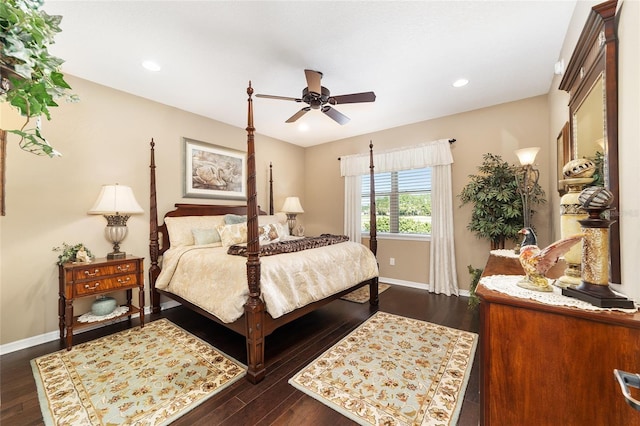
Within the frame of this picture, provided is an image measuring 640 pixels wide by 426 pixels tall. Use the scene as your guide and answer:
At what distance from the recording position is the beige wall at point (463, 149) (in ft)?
10.8

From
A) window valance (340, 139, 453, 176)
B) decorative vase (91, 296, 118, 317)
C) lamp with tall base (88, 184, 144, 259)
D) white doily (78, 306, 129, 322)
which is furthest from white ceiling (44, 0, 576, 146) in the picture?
white doily (78, 306, 129, 322)

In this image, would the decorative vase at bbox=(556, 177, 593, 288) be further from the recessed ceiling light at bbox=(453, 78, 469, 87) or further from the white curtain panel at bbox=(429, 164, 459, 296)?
the white curtain panel at bbox=(429, 164, 459, 296)

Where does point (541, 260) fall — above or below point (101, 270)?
above

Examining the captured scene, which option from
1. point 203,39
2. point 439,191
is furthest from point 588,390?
point 439,191

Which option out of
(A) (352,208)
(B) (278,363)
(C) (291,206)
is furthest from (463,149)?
(B) (278,363)

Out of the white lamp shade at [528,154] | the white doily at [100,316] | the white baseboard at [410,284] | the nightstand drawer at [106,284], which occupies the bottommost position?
the white baseboard at [410,284]

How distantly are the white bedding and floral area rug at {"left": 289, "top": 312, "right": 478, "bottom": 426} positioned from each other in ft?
1.75

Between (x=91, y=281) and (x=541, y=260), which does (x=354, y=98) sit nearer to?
(x=541, y=260)

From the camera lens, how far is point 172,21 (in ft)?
6.44

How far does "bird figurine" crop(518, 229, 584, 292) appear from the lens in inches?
39.4

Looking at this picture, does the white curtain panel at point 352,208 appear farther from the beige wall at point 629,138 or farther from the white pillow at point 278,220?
the beige wall at point 629,138

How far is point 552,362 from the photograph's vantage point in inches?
34.5

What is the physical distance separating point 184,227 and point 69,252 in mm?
1108

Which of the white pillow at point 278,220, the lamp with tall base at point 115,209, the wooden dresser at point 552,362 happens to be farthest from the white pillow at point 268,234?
the wooden dresser at point 552,362
